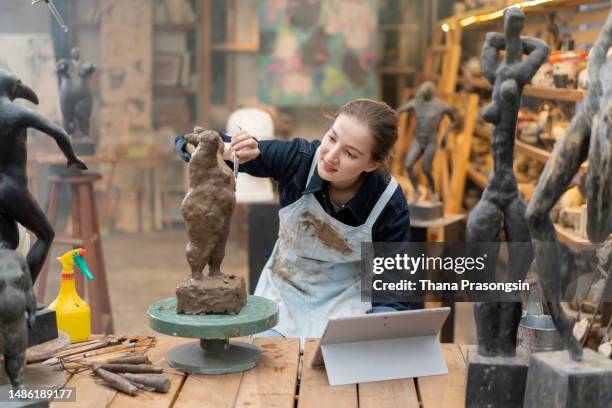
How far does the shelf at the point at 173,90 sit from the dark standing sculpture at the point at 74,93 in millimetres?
2941

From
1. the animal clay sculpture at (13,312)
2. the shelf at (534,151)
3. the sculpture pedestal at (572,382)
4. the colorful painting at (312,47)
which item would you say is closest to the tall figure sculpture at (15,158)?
the animal clay sculpture at (13,312)

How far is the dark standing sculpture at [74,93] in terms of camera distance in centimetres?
421

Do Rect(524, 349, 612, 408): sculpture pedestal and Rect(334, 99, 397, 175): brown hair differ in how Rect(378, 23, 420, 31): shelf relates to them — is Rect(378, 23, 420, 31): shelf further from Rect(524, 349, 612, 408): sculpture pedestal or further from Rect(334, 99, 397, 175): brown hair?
Rect(524, 349, 612, 408): sculpture pedestal

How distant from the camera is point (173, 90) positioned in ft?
23.7

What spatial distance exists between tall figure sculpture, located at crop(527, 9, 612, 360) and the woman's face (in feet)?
2.85

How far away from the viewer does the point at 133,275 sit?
242 inches

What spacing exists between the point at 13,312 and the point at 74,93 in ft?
8.68

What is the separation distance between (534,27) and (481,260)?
11.8 feet

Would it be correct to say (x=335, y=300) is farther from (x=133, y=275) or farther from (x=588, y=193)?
(x=133, y=275)

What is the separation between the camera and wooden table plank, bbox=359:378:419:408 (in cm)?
197

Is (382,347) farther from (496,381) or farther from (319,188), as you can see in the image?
(319,188)

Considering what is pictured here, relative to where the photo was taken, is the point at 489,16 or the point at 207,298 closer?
the point at 207,298

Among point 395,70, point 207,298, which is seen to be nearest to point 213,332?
point 207,298

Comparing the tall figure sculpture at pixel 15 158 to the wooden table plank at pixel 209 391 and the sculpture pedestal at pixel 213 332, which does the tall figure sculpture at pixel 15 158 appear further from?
the wooden table plank at pixel 209 391
